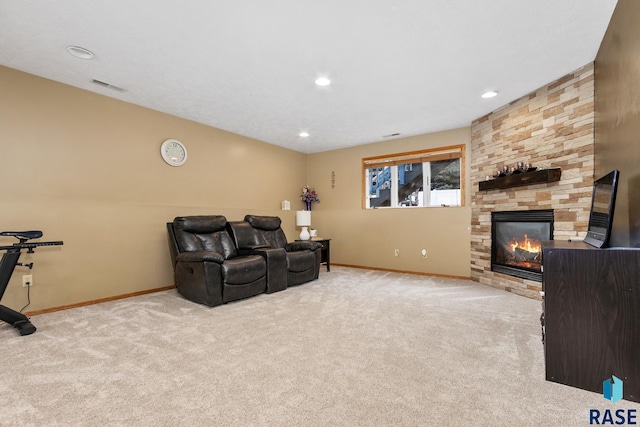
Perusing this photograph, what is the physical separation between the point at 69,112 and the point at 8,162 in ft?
2.60

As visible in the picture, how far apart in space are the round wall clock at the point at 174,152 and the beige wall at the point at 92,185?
0.26 ft

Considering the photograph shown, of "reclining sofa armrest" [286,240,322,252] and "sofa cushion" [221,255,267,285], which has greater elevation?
"reclining sofa armrest" [286,240,322,252]

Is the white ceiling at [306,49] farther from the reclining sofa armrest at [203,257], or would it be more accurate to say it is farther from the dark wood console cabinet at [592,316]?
the reclining sofa armrest at [203,257]

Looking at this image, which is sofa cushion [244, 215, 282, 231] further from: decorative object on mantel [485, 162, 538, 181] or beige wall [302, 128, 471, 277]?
decorative object on mantel [485, 162, 538, 181]

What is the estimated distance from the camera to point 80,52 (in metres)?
2.69

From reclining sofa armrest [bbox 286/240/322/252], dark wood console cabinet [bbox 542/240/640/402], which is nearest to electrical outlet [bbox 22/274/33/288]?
reclining sofa armrest [bbox 286/240/322/252]

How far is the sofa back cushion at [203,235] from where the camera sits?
12.8 feet

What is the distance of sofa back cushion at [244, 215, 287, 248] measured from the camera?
4.84 meters

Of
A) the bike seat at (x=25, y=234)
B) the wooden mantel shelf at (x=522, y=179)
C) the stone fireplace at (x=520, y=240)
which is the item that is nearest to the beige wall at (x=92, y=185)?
the bike seat at (x=25, y=234)

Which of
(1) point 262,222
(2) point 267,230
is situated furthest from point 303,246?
(1) point 262,222

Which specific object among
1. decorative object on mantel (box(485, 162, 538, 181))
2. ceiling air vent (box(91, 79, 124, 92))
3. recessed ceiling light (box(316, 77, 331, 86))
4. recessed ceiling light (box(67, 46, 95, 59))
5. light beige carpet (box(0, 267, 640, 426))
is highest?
recessed ceiling light (box(316, 77, 331, 86))

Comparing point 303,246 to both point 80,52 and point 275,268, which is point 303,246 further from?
point 80,52

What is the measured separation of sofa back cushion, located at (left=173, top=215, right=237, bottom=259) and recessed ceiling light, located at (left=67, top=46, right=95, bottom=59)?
1939mm

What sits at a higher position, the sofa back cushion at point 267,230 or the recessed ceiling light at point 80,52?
the recessed ceiling light at point 80,52
